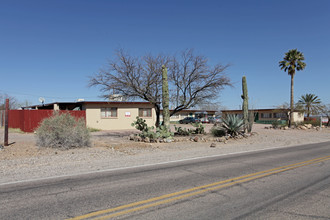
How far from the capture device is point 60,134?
39.9ft

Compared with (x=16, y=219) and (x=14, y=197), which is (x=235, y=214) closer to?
(x=16, y=219)

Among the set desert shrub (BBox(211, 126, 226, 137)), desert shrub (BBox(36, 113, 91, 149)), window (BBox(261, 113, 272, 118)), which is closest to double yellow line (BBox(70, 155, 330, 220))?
desert shrub (BBox(36, 113, 91, 149))

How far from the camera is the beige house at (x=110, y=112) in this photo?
26359mm

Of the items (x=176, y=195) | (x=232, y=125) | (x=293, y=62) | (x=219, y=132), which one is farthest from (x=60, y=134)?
(x=293, y=62)

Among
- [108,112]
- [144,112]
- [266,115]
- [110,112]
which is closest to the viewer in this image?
[108,112]

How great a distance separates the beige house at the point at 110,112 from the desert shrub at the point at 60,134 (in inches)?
536

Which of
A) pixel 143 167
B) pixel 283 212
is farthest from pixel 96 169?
pixel 283 212

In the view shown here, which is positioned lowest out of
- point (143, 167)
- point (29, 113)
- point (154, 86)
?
point (143, 167)

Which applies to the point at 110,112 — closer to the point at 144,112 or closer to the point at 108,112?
the point at 108,112

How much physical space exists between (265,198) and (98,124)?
23529mm

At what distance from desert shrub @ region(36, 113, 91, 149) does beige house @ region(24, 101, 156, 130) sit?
44.6 feet

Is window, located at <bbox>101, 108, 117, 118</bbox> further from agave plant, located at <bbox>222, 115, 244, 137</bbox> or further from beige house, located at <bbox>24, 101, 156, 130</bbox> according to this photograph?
agave plant, located at <bbox>222, 115, 244, 137</bbox>

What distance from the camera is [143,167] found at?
8.43m

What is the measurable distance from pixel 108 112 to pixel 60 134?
50.2 ft
